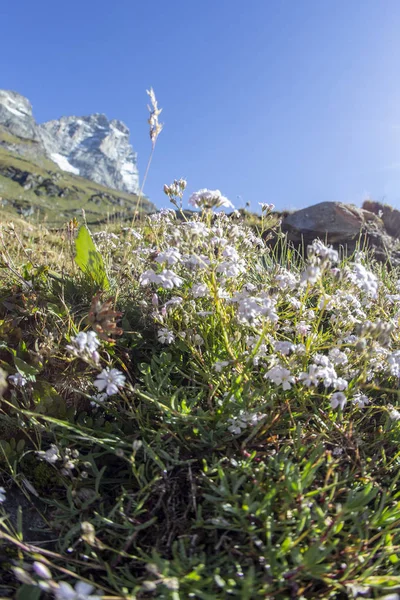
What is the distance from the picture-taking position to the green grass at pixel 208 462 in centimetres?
146

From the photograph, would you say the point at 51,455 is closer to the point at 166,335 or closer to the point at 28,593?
the point at 28,593

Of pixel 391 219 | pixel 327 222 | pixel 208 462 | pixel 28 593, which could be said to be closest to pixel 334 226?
pixel 327 222

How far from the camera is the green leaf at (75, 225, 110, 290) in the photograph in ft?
9.62

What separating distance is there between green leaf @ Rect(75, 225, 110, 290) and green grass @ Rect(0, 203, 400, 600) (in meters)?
0.46

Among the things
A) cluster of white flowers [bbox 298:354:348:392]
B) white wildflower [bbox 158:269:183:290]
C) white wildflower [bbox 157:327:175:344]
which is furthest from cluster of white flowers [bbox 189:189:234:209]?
cluster of white flowers [bbox 298:354:348:392]

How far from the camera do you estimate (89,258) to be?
117 inches

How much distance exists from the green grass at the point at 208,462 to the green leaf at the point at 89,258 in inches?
18.1

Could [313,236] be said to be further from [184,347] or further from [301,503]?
[301,503]

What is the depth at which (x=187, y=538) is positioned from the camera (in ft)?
5.22

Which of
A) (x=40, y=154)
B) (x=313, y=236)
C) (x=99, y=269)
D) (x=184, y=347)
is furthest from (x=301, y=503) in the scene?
(x=40, y=154)

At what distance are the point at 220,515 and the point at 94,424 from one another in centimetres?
93

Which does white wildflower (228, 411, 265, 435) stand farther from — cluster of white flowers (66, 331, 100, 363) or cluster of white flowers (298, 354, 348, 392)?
cluster of white flowers (66, 331, 100, 363)

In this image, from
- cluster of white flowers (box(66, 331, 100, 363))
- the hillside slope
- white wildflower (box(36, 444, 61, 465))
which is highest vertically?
the hillside slope

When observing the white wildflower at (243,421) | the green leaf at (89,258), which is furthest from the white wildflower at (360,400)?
the green leaf at (89,258)
